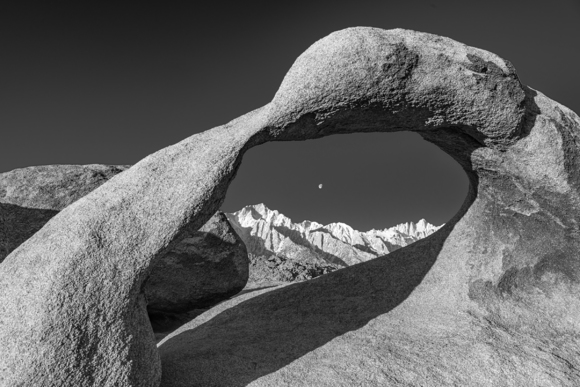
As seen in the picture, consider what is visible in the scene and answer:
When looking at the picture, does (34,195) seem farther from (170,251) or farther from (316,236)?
(316,236)

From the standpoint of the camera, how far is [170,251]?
6.60 m

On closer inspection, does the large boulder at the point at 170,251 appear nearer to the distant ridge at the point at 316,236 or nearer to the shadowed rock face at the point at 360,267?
the shadowed rock face at the point at 360,267

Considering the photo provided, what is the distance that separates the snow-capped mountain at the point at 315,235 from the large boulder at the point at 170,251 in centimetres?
3101

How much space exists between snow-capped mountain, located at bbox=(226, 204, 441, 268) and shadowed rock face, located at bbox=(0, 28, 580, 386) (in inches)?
1275

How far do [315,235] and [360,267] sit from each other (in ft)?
141

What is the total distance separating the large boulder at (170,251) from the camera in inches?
260

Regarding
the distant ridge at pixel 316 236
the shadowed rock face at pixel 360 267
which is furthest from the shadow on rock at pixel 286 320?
the distant ridge at pixel 316 236

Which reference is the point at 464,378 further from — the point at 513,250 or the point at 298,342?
the point at 513,250

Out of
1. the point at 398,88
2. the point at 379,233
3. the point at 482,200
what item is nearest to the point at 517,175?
the point at 482,200

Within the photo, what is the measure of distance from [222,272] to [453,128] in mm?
4479

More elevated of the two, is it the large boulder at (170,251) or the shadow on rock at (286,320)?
the large boulder at (170,251)

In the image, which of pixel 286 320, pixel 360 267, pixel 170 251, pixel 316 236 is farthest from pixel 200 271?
pixel 316 236

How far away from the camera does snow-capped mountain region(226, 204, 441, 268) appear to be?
43.7 m

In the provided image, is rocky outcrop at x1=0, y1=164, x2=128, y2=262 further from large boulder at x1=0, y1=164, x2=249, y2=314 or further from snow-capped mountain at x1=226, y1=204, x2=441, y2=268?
snow-capped mountain at x1=226, y1=204, x2=441, y2=268
